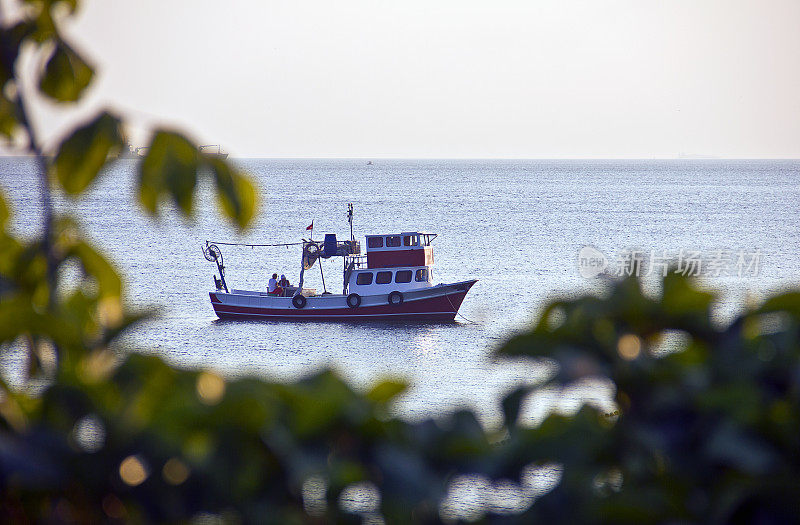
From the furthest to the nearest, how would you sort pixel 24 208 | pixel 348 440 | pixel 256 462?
pixel 24 208 < pixel 348 440 < pixel 256 462

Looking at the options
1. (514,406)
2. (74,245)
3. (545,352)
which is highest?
(74,245)

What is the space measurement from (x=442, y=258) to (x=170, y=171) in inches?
2751

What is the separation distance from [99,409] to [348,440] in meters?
0.40

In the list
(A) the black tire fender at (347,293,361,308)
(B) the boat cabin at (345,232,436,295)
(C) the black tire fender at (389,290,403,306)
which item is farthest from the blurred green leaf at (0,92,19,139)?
(A) the black tire fender at (347,293,361,308)

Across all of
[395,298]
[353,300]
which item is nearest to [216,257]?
[353,300]

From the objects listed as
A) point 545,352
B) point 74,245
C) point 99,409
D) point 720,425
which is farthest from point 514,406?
point 74,245

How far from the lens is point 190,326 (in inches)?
1692

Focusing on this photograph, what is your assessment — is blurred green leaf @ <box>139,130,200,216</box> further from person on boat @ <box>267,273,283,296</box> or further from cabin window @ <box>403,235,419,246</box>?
person on boat @ <box>267,273,283,296</box>

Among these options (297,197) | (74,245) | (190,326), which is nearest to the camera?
(74,245)

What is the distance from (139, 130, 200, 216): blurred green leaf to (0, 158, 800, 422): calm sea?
0.11ft

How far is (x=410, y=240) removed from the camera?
40.4m

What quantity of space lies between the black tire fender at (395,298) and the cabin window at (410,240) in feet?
9.01

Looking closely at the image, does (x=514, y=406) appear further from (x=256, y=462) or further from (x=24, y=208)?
(x=24, y=208)

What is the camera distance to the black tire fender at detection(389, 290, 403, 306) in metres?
42.1
